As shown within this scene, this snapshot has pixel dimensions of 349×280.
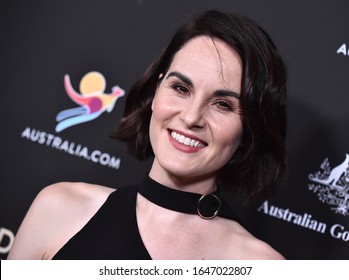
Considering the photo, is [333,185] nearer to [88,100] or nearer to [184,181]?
[184,181]

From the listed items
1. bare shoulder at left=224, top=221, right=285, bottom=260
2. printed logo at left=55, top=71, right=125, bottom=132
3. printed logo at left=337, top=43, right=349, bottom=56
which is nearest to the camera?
bare shoulder at left=224, top=221, right=285, bottom=260

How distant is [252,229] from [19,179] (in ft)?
3.28

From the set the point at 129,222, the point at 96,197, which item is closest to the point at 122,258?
the point at 129,222

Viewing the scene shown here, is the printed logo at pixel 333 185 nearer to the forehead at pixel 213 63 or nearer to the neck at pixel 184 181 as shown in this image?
the neck at pixel 184 181

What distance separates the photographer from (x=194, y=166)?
1.63 m

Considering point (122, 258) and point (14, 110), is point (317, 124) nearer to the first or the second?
point (122, 258)

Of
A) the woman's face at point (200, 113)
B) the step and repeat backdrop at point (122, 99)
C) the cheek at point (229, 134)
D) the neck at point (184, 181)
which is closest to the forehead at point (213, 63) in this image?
the woman's face at point (200, 113)

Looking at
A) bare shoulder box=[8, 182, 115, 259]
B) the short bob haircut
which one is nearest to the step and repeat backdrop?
the short bob haircut

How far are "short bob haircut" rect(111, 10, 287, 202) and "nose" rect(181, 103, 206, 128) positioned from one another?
0.12 m

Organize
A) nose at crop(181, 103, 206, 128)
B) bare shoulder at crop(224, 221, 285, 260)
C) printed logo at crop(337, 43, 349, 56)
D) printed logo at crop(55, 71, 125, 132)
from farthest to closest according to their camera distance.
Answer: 1. printed logo at crop(55, 71, 125, 132)
2. printed logo at crop(337, 43, 349, 56)
3. bare shoulder at crop(224, 221, 285, 260)
4. nose at crop(181, 103, 206, 128)

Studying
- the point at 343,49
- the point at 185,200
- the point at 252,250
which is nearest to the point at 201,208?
the point at 185,200

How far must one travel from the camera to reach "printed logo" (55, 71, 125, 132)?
2.43 metres

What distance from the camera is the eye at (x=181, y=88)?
1.64 meters

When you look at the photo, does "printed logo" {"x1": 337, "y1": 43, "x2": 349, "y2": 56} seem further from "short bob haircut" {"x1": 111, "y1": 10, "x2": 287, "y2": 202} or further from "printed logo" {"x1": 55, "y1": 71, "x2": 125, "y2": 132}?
"printed logo" {"x1": 55, "y1": 71, "x2": 125, "y2": 132}
